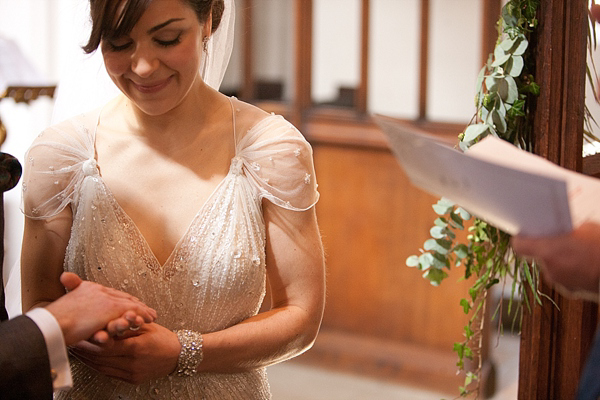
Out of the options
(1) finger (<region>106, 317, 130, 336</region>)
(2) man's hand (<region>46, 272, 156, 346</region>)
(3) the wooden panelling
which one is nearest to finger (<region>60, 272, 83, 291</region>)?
(2) man's hand (<region>46, 272, 156, 346</region>)

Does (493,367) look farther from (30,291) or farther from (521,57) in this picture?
(30,291)

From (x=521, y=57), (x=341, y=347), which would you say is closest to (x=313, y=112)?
(x=341, y=347)

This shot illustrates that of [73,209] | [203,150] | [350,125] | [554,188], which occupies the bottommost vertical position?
[350,125]

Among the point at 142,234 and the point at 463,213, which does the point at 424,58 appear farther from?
the point at 142,234

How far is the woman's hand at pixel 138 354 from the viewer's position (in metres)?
1.66

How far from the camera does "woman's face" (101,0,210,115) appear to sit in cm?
172

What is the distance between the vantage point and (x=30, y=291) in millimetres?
1861

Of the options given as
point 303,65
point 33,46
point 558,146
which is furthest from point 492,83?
point 33,46

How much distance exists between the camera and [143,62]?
1719 mm

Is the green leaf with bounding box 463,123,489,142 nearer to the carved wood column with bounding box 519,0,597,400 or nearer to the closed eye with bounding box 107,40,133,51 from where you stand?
the carved wood column with bounding box 519,0,597,400

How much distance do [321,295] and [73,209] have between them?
64 centimetres

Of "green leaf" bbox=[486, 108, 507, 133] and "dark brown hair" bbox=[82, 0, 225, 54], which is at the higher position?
"dark brown hair" bbox=[82, 0, 225, 54]

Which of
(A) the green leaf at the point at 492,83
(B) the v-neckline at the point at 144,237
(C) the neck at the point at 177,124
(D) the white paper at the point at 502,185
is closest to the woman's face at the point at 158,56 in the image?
(C) the neck at the point at 177,124

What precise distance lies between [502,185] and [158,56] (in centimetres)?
88
